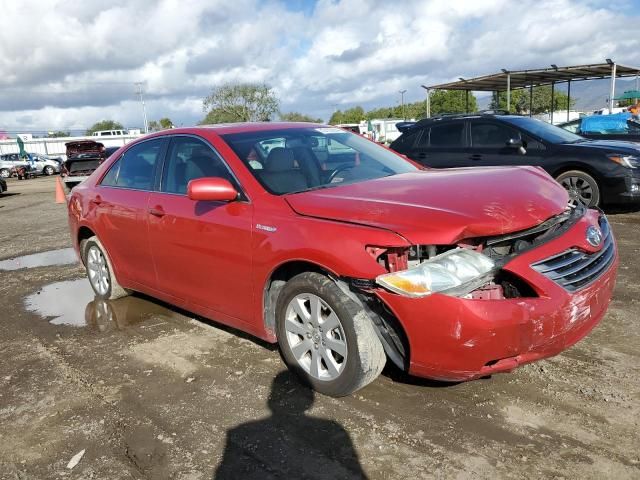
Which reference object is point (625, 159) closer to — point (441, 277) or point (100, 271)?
point (441, 277)

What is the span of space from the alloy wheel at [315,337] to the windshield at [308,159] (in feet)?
2.53

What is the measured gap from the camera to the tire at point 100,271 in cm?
526

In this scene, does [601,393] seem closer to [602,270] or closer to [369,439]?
[602,270]

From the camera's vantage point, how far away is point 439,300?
8.80 feet

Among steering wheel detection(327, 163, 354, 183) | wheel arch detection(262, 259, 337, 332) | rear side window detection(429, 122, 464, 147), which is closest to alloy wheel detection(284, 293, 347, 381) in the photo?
wheel arch detection(262, 259, 337, 332)

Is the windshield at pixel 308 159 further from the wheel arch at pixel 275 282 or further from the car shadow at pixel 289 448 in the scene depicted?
the car shadow at pixel 289 448

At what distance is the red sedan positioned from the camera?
2748 millimetres

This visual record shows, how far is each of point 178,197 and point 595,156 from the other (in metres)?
6.43

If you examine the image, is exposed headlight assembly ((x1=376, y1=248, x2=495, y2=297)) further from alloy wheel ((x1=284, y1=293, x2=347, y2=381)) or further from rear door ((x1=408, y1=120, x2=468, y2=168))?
rear door ((x1=408, y1=120, x2=468, y2=168))

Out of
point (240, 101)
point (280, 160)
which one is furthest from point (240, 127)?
point (240, 101)

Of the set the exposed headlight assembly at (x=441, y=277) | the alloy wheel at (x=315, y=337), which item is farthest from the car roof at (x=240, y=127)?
the exposed headlight assembly at (x=441, y=277)

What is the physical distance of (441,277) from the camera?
273 centimetres

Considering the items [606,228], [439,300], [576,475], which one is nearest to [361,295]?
[439,300]

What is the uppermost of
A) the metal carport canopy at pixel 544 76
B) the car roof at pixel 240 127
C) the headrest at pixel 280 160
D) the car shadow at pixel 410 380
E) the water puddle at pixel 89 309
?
the metal carport canopy at pixel 544 76
